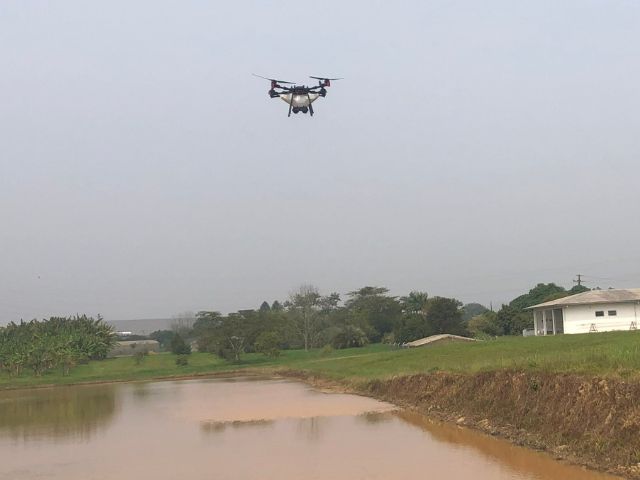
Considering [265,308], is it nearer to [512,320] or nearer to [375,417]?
[512,320]

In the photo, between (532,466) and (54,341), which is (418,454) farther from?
(54,341)

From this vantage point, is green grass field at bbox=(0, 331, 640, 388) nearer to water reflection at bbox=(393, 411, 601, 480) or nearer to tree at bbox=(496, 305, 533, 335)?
water reflection at bbox=(393, 411, 601, 480)

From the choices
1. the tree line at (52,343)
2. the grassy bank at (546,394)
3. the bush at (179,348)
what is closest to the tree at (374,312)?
the bush at (179,348)

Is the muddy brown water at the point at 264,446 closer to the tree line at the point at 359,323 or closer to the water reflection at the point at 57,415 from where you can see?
the water reflection at the point at 57,415

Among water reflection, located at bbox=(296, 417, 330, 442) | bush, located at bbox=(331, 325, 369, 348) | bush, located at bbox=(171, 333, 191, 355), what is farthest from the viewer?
bush, located at bbox=(171, 333, 191, 355)

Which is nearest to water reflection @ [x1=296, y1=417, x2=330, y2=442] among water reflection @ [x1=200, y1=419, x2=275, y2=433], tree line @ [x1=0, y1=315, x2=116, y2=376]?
water reflection @ [x1=200, y1=419, x2=275, y2=433]

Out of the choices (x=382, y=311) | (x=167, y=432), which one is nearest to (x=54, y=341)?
(x=382, y=311)

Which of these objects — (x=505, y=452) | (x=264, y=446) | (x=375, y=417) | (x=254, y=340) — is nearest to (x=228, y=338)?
(x=254, y=340)
